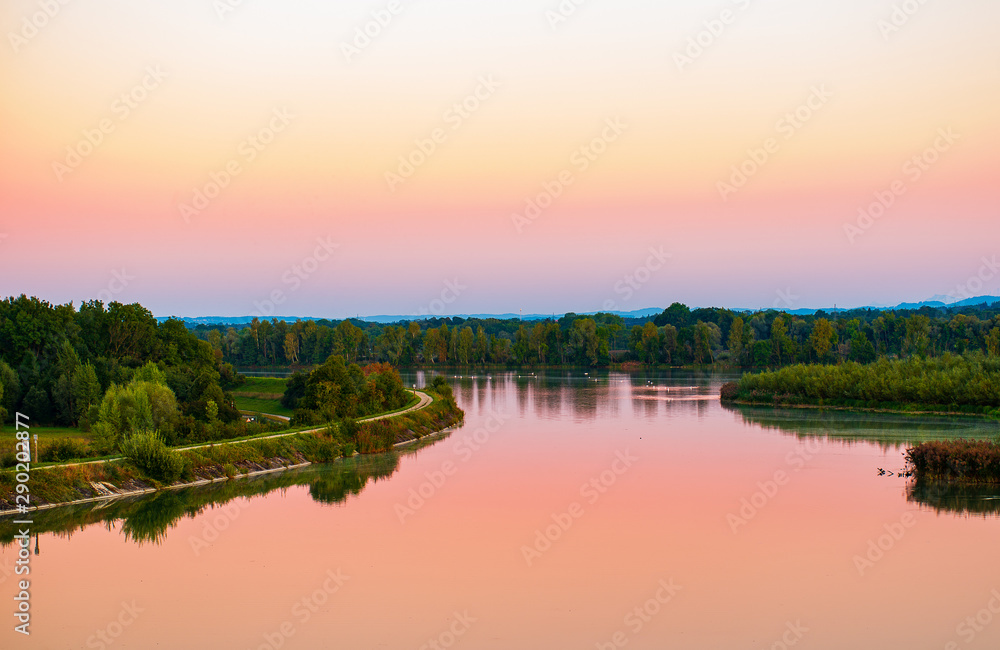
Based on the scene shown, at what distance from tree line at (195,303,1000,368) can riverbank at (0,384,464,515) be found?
55.7 m

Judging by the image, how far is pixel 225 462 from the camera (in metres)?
24.7

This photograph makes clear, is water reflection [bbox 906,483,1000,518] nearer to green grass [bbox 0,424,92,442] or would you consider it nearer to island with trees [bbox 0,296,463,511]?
island with trees [bbox 0,296,463,511]

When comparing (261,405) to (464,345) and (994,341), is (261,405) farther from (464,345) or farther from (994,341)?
(464,345)

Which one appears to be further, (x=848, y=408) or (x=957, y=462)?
(x=848, y=408)

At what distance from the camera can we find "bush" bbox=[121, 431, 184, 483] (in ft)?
73.2

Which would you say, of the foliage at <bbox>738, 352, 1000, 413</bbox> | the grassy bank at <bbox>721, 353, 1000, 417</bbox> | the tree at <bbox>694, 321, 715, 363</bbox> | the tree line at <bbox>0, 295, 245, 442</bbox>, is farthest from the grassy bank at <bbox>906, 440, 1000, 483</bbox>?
Answer: the tree at <bbox>694, 321, 715, 363</bbox>

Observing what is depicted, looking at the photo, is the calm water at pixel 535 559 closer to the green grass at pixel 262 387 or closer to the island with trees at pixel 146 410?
the island with trees at pixel 146 410

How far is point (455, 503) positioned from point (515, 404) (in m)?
30.6

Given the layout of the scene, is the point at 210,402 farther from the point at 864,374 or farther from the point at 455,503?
the point at 864,374

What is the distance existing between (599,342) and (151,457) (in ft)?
249

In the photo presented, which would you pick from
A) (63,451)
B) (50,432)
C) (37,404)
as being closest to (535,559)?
(63,451)

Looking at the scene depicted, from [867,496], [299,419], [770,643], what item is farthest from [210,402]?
[770,643]

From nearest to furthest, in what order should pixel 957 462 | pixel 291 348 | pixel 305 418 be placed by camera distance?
pixel 957 462
pixel 305 418
pixel 291 348

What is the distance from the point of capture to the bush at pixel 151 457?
22297mm
